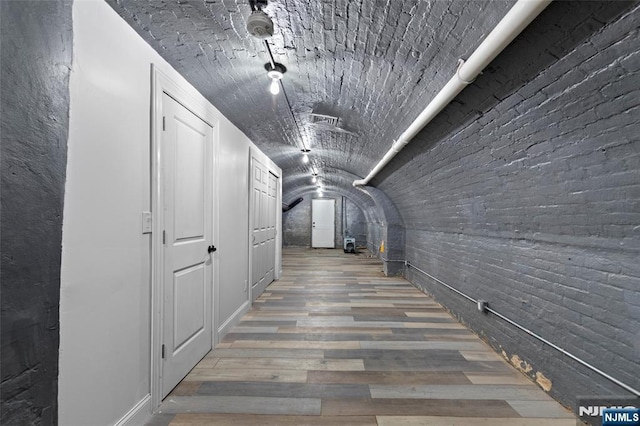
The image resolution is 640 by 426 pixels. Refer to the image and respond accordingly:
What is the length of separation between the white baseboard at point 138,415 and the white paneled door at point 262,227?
2406 millimetres

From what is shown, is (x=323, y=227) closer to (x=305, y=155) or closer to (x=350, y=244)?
(x=350, y=244)

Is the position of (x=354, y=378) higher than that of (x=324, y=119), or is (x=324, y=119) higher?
(x=324, y=119)

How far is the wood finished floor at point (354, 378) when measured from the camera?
1.89 metres

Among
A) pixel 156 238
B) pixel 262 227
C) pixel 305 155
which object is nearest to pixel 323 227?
pixel 305 155

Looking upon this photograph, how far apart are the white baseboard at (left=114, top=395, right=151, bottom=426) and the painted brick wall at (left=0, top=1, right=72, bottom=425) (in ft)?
1.86

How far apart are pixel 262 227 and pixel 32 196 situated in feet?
12.5

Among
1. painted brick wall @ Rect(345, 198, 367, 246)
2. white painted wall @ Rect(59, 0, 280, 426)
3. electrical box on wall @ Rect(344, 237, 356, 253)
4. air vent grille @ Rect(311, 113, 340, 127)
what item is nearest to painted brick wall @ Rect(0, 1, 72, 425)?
white painted wall @ Rect(59, 0, 280, 426)

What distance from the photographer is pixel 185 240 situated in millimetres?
2312

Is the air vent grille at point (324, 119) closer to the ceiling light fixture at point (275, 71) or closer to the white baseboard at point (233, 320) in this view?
the ceiling light fixture at point (275, 71)

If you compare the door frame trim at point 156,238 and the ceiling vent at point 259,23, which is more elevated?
the ceiling vent at point 259,23

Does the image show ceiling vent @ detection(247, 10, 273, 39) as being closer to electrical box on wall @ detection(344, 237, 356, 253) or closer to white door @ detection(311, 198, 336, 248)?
electrical box on wall @ detection(344, 237, 356, 253)

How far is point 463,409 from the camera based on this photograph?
1949mm

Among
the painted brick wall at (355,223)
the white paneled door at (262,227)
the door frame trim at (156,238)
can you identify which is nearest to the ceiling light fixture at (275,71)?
the door frame trim at (156,238)

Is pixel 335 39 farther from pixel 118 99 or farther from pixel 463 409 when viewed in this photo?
pixel 463 409
